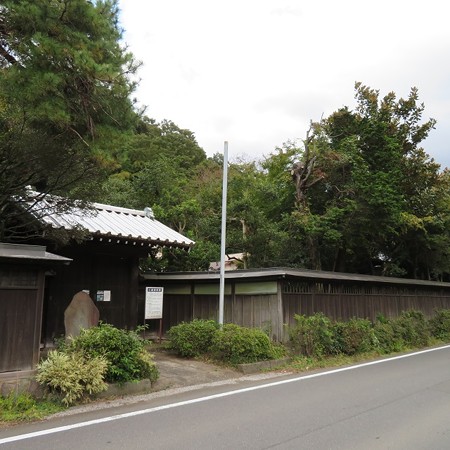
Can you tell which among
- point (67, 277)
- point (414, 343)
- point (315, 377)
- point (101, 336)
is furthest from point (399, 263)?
point (101, 336)

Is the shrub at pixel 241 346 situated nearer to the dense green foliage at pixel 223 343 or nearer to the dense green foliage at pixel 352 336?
the dense green foliage at pixel 223 343

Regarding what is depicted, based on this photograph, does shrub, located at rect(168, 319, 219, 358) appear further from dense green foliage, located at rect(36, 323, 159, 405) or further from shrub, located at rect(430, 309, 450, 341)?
shrub, located at rect(430, 309, 450, 341)

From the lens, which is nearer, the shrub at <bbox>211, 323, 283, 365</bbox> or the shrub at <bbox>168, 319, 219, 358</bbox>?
the shrub at <bbox>211, 323, 283, 365</bbox>

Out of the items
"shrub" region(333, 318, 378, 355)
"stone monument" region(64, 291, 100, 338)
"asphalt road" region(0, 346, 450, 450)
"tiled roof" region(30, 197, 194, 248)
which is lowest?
"asphalt road" region(0, 346, 450, 450)

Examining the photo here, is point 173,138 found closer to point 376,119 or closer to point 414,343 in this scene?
point 376,119

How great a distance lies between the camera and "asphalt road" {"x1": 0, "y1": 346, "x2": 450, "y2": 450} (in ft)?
16.9

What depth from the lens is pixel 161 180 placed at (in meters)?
23.4

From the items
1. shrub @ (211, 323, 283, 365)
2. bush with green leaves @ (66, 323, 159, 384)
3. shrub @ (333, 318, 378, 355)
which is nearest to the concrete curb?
bush with green leaves @ (66, 323, 159, 384)

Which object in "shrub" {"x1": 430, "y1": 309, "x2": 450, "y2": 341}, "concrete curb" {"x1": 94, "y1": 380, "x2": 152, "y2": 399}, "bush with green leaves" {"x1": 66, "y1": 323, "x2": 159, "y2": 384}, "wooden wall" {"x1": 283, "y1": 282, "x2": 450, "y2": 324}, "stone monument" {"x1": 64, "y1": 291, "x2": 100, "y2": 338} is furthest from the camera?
"shrub" {"x1": 430, "y1": 309, "x2": 450, "y2": 341}

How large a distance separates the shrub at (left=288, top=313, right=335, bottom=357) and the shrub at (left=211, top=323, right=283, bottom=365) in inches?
44.2

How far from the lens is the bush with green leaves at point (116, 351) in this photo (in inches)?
303

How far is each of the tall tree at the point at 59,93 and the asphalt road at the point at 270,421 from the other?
439 cm

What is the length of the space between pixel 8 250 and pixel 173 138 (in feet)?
123

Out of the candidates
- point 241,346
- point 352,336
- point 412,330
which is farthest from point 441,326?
point 241,346
